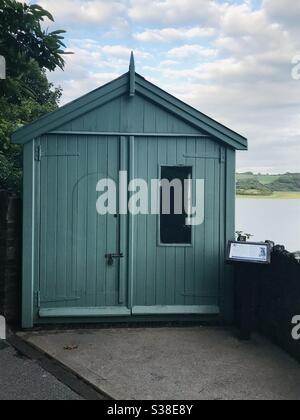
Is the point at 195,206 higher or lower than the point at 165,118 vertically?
lower

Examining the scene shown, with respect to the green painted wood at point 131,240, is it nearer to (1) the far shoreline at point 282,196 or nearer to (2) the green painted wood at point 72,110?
(2) the green painted wood at point 72,110

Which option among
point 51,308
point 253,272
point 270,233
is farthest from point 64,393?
point 270,233

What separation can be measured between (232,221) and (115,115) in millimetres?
2041

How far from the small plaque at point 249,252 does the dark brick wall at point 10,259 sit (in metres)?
2.67

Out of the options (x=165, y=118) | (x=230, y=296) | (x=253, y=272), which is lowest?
(x=230, y=296)

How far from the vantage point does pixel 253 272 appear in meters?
4.98

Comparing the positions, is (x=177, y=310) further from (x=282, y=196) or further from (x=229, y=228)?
(x=282, y=196)

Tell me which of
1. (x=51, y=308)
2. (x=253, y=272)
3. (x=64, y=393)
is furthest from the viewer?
(x=51, y=308)

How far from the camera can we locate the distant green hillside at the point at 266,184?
17.4ft

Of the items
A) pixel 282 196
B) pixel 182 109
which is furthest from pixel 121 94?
pixel 282 196

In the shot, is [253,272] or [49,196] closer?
[253,272]

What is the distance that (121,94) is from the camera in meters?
5.51

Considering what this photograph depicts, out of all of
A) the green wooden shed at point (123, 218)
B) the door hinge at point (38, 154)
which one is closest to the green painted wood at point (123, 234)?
the green wooden shed at point (123, 218)

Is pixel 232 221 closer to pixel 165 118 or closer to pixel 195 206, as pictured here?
pixel 195 206
